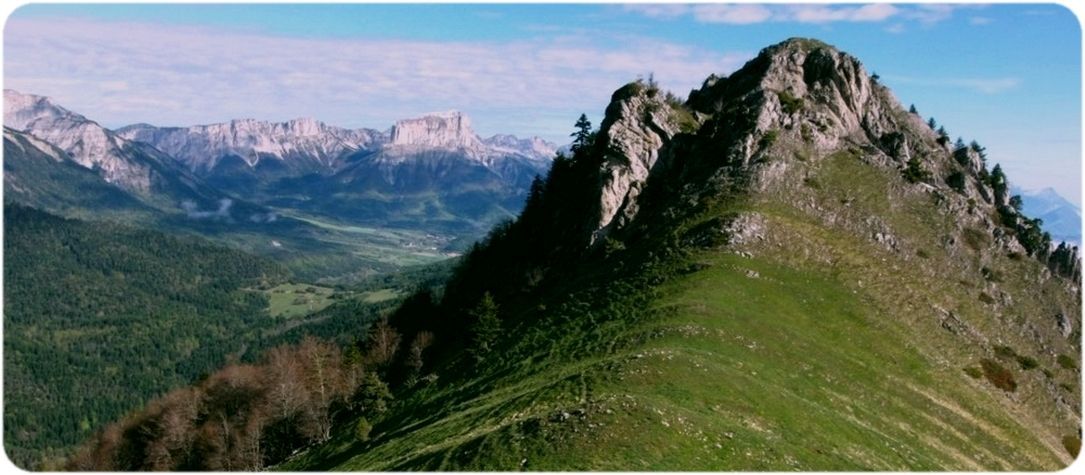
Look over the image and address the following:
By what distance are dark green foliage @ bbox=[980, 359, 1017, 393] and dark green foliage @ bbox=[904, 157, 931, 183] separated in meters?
35.7

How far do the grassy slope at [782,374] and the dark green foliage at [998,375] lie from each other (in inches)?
39.8

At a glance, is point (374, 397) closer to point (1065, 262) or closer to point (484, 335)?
point (484, 335)

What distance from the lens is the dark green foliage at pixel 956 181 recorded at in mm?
110000

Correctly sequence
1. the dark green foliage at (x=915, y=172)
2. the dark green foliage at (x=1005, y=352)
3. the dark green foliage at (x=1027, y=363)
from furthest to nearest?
the dark green foliage at (x=915, y=172) → the dark green foliage at (x=1005, y=352) → the dark green foliage at (x=1027, y=363)

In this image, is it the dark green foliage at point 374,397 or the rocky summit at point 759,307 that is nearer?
the rocky summit at point 759,307

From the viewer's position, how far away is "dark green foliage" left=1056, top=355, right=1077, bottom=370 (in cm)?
8362

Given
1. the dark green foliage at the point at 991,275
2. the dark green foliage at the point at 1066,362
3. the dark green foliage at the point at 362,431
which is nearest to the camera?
the dark green foliage at the point at 362,431

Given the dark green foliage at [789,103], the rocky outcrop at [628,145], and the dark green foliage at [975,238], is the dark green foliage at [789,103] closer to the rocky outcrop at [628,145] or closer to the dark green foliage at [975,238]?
the rocky outcrop at [628,145]

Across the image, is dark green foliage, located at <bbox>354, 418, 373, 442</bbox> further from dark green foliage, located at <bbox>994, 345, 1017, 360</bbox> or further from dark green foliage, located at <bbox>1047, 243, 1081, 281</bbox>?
dark green foliage, located at <bbox>1047, 243, 1081, 281</bbox>

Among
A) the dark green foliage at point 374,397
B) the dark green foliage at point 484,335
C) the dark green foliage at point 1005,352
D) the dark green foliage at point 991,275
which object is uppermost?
the dark green foliage at point 991,275

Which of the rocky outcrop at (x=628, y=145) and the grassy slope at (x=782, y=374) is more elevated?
the rocky outcrop at (x=628, y=145)

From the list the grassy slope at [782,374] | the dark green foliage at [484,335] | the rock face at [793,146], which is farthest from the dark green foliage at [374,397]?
the rock face at [793,146]

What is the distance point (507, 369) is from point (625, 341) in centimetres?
1247

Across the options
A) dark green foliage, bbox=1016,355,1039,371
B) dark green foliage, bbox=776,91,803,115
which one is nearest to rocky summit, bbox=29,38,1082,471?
dark green foliage, bbox=1016,355,1039,371
